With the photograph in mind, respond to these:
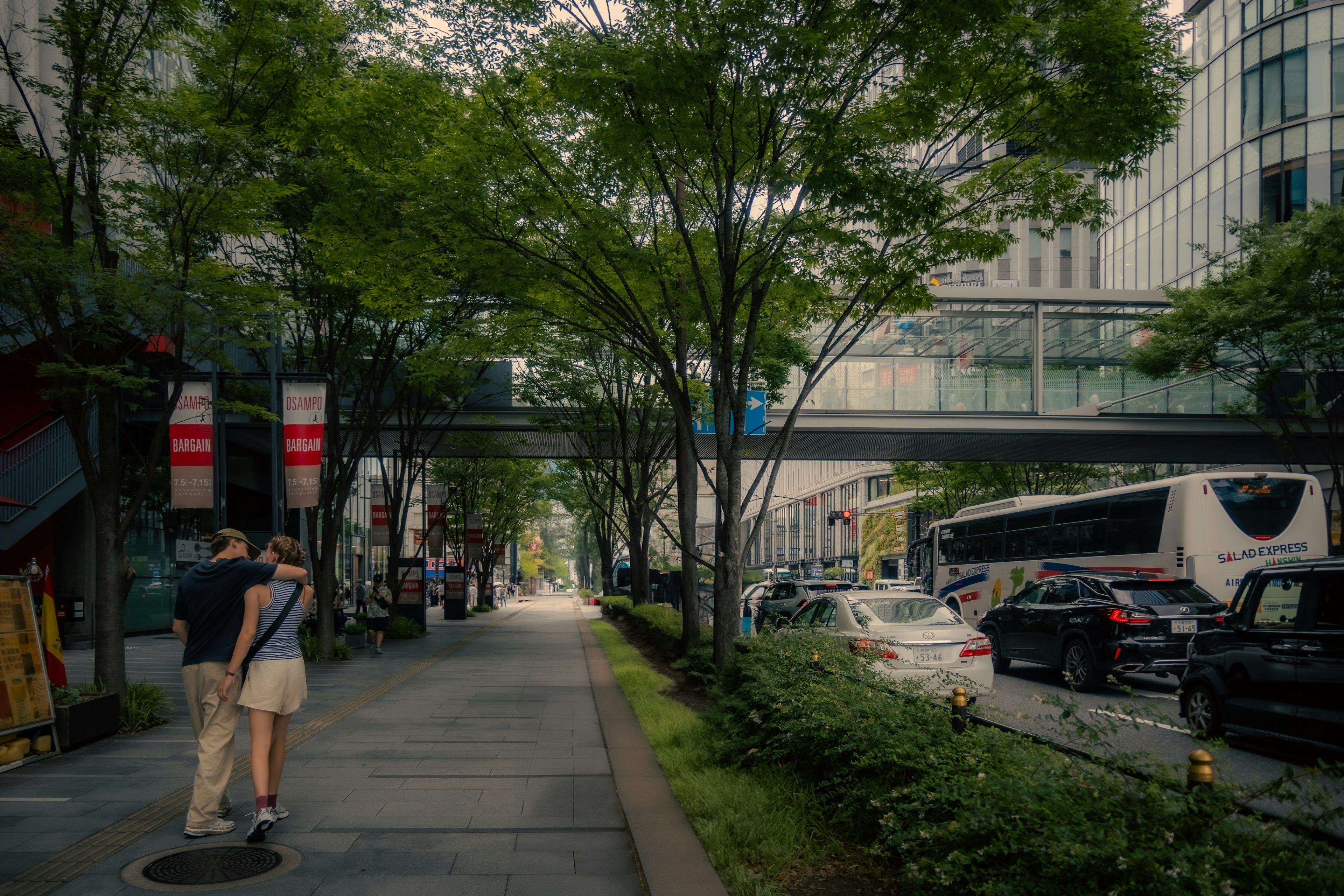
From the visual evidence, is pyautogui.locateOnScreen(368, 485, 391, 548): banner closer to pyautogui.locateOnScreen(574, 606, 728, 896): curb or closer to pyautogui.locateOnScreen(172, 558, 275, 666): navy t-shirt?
pyautogui.locateOnScreen(574, 606, 728, 896): curb

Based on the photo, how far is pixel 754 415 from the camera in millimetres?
19750

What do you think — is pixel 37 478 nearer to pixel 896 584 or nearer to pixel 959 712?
pixel 959 712

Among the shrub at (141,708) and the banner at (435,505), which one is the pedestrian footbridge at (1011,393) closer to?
the banner at (435,505)

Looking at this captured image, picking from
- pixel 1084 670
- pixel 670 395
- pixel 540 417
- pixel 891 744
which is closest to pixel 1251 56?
pixel 540 417

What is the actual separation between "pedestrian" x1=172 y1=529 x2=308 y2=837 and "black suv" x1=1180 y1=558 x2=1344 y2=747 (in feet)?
21.8

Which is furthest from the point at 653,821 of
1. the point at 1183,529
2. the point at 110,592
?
the point at 1183,529

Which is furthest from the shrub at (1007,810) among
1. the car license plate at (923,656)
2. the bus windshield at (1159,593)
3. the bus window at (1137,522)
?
the bus window at (1137,522)

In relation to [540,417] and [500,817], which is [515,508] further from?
[500,817]

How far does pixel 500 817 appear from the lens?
6273mm

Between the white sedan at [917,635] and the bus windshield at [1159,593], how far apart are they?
270 cm

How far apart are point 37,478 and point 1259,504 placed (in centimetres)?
2229

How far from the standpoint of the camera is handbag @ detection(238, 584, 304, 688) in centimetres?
575

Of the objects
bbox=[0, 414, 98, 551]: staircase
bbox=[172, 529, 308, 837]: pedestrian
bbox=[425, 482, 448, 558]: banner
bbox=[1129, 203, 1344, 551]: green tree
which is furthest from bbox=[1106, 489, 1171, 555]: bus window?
bbox=[425, 482, 448, 558]: banner

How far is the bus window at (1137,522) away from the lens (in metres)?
17.1
